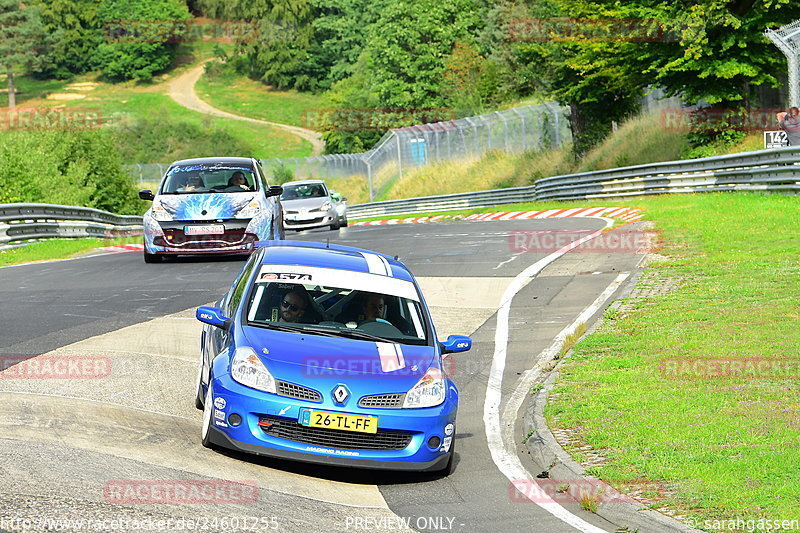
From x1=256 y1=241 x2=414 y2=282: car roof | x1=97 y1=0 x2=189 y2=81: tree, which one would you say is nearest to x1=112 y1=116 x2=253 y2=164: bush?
x1=97 y1=0 x2=189 y2=81: tree

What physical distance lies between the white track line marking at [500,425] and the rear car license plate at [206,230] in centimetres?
524

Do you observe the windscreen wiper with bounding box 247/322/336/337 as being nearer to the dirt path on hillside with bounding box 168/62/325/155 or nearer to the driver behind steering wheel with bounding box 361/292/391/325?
the driver behind steering wheel with bounding box 361/292/391/325

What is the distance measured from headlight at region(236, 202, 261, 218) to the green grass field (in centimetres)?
10303

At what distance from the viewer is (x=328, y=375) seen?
7836 mm

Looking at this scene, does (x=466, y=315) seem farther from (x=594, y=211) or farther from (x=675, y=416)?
(x=594, y=211)

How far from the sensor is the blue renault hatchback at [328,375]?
7.71 m

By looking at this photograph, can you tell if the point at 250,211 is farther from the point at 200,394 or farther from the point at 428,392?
the point at 428,392

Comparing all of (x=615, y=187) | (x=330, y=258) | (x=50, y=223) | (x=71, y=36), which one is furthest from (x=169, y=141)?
(x=330, y=258)

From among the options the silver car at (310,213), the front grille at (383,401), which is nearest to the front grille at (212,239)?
the front grille at (383,401)

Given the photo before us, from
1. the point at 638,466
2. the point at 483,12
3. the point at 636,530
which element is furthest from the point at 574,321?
the point at 483,12

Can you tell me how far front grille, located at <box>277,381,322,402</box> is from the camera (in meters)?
7.74

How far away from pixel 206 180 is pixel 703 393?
12.5m

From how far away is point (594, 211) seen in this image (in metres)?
30.3

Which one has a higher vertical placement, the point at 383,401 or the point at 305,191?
the point at 383,401
